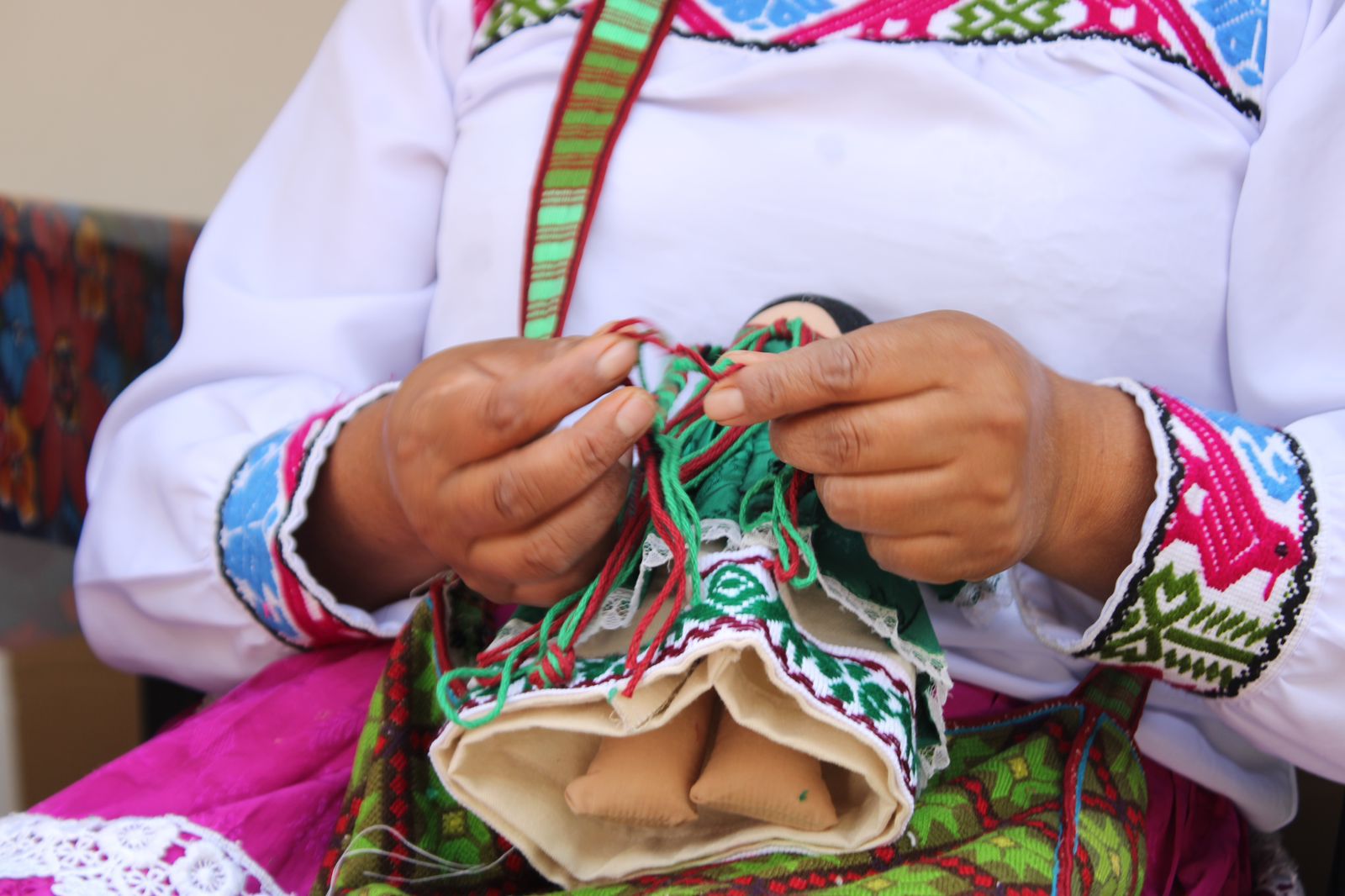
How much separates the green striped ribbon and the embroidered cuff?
0.13 m

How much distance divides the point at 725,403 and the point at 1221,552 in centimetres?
26

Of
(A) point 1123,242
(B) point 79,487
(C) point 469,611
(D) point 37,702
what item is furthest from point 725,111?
(D) point 37,702

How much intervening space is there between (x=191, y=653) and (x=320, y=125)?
417 millimetres

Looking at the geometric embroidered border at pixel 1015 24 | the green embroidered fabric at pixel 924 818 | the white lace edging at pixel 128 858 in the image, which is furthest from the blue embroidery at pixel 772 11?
the white lace edging at pixel 128 858

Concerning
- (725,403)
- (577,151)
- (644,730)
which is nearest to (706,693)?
(644,730)

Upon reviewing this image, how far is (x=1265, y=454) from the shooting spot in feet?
1.87

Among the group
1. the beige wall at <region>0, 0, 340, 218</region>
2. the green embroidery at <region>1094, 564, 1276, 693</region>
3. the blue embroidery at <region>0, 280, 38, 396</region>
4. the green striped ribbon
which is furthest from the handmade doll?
the beige wall at <region>0, 0, 340, 218</region>

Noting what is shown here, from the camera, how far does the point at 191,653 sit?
799 millimetres

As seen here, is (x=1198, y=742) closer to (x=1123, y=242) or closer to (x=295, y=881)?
(x=1123, y=242)

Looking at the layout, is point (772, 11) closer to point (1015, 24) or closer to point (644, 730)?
point (1015, 24)

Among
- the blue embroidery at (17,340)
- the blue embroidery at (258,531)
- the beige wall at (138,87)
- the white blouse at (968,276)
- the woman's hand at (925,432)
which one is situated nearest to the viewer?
the woman's hand at (925,432)

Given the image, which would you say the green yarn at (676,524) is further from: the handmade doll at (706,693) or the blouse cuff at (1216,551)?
the blouse cuff at (1216,551)

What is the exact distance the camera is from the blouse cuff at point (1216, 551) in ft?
1.78

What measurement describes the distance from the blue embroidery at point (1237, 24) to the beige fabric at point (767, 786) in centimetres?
51
